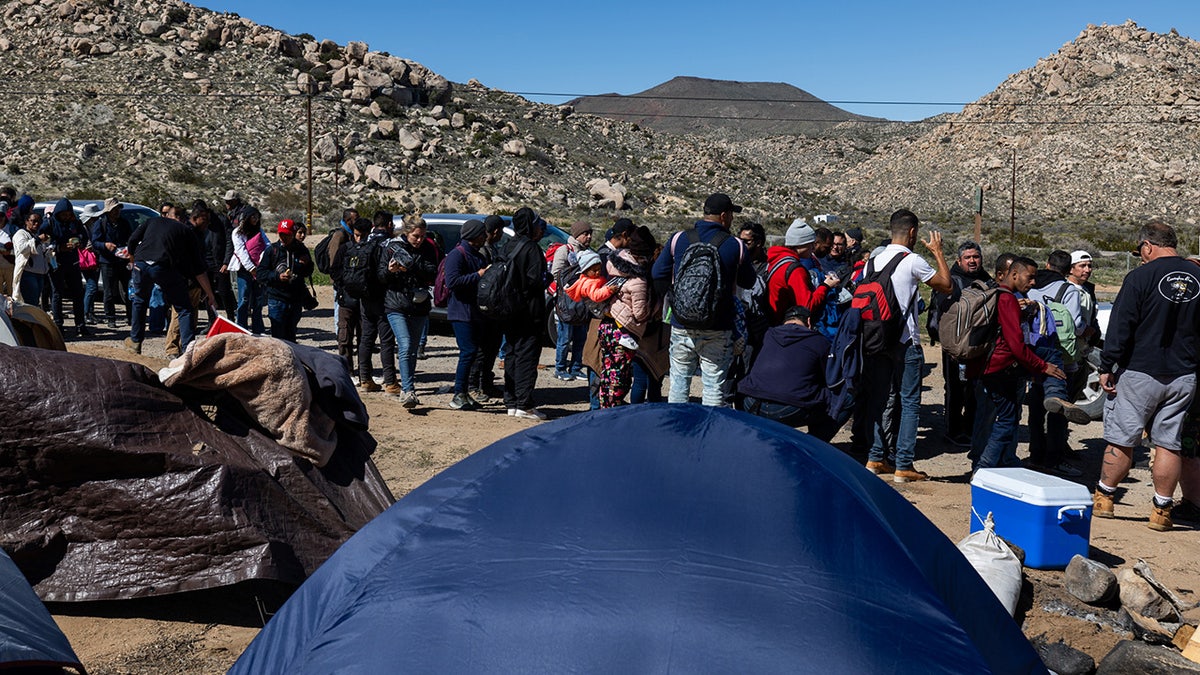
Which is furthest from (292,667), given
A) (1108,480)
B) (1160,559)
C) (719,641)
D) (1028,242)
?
(1028,242)

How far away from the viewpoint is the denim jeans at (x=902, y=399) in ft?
25.8

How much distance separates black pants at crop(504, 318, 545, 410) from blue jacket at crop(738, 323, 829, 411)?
7.61 ft

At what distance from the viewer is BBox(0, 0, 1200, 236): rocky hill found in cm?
5097

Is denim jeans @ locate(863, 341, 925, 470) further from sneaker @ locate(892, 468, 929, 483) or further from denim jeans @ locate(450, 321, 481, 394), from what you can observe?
denim jeans @ locate(450, 321, 481, 394)

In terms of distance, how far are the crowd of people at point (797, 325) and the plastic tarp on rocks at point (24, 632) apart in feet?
14.7

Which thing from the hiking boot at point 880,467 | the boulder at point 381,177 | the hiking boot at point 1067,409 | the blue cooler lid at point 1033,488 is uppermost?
the boulder at point 381,177

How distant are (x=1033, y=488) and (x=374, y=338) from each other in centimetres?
610

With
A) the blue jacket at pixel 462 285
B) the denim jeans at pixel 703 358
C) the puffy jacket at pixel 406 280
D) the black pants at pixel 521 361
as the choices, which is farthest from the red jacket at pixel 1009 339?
the puffy jacket at pixel 406 280

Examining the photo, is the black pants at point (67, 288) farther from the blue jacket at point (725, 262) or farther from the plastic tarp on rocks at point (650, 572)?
the plastic tarp on rocks at point (650, 572)

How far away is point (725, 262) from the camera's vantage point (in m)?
7.47

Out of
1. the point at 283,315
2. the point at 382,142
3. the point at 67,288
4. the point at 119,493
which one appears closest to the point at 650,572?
the point at 119,493

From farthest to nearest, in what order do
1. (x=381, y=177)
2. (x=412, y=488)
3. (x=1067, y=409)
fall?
1. (x=381, y=177)
2. (x=1067, y=409)
3. (x=412, y=488)

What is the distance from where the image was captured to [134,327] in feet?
38.5

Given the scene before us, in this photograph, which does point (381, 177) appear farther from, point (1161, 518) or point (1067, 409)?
point (1161, 518)
